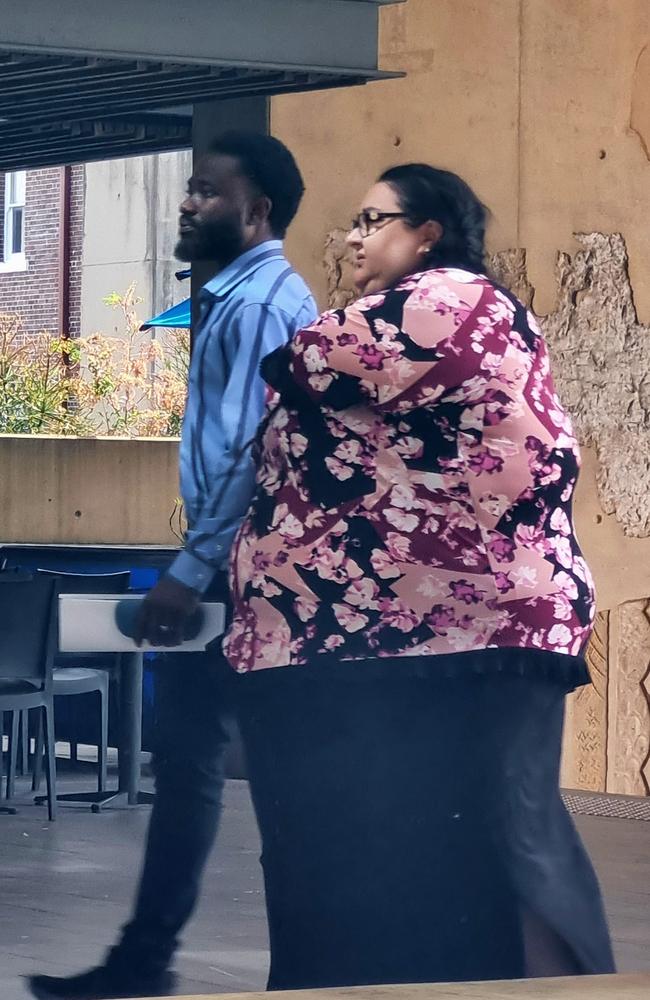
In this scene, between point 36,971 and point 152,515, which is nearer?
point 36,971

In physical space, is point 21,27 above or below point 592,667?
above

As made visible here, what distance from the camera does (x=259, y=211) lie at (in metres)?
4.10

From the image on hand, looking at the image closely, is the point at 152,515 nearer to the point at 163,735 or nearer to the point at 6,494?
the point at 6,494

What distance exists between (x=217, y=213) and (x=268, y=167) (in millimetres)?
151

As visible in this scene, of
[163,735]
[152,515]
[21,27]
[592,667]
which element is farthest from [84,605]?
[152,515]

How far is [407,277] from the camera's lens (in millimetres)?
3268

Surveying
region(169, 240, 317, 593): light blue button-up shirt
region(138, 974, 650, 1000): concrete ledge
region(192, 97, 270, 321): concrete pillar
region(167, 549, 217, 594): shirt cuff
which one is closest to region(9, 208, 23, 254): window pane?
region(192, 97, 270, 321): concrete pillar

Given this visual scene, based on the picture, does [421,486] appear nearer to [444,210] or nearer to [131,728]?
[444,210]

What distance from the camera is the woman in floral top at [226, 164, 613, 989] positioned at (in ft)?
10.4

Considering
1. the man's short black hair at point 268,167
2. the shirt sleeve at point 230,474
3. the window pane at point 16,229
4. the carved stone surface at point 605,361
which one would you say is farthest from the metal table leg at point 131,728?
the window pane at point 16,229

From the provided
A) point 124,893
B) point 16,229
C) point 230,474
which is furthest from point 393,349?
point 16,229

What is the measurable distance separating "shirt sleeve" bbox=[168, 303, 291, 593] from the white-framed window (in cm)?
1994

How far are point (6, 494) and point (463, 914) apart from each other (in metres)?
7.34

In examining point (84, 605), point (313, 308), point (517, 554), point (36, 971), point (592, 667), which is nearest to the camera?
point (517, 554)
